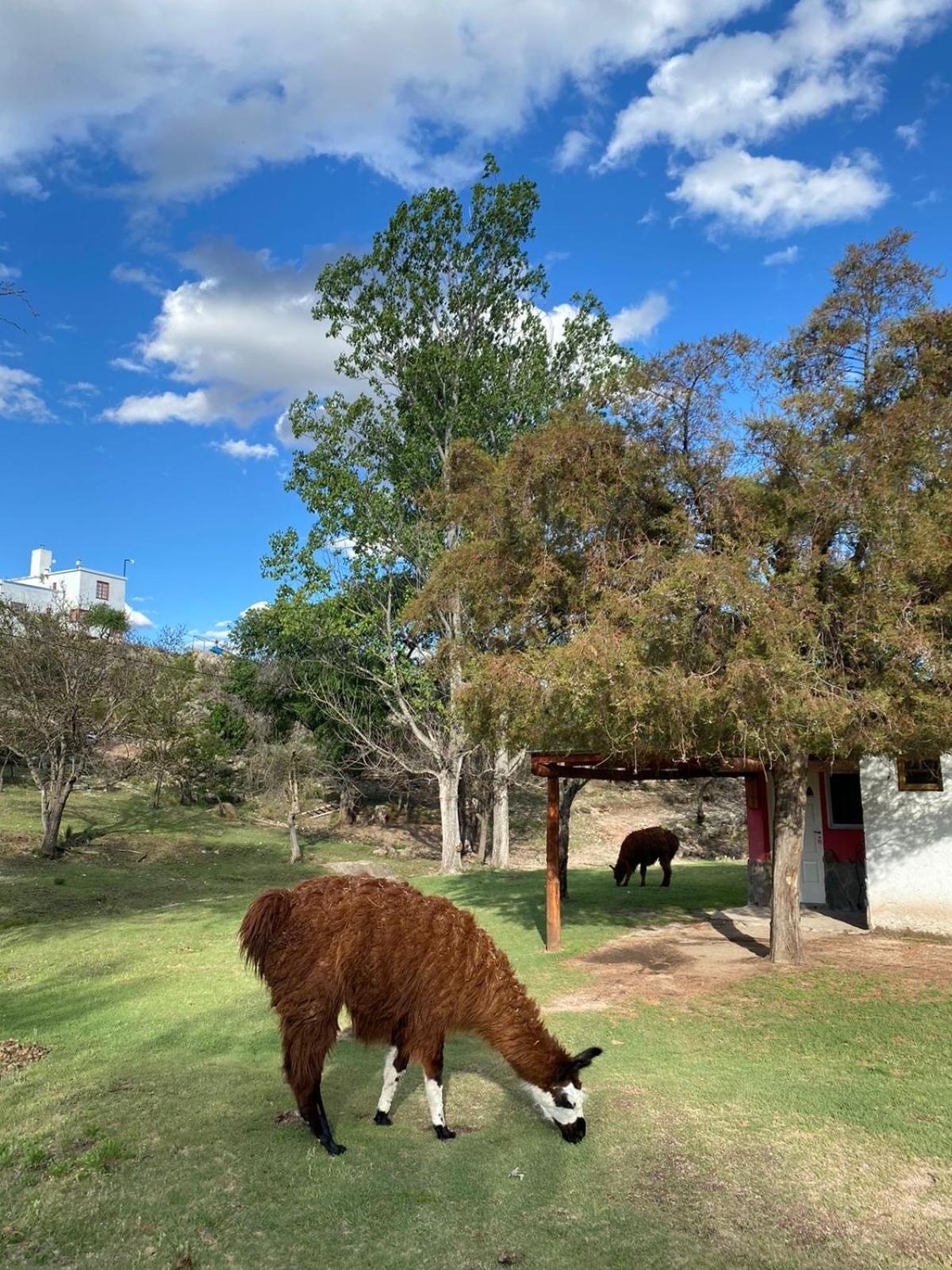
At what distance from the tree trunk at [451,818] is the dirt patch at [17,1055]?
17468mm

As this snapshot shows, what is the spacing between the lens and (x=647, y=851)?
18.3 meters

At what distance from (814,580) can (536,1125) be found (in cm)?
595

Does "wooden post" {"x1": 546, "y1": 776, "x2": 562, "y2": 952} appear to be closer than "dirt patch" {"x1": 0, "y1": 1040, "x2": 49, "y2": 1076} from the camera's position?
No

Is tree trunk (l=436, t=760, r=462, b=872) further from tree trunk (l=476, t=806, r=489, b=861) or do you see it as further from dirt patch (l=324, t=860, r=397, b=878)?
tree trunk (l=476, t=806, r=489, b=861)

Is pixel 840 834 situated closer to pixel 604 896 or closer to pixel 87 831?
pixel 604 896

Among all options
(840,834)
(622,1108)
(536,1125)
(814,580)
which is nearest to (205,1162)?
(536,1125)

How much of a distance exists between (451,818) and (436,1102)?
1976 cm

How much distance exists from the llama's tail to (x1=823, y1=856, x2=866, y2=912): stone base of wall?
1161 centimetres

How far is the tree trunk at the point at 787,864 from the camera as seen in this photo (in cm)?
1005

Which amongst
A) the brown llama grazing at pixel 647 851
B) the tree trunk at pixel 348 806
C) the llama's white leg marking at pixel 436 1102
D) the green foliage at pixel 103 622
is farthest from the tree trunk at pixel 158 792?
the llama's white leg marking at pixel 436 1102

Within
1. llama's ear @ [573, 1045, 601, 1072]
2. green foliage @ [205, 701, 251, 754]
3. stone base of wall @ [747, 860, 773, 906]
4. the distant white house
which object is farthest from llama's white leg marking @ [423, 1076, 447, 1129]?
the distant white house

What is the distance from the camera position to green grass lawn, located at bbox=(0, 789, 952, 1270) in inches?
164

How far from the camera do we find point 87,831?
2520cm

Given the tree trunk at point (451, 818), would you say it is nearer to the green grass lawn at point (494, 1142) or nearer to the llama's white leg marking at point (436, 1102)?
the green grass lawn at point (494, 1142)
